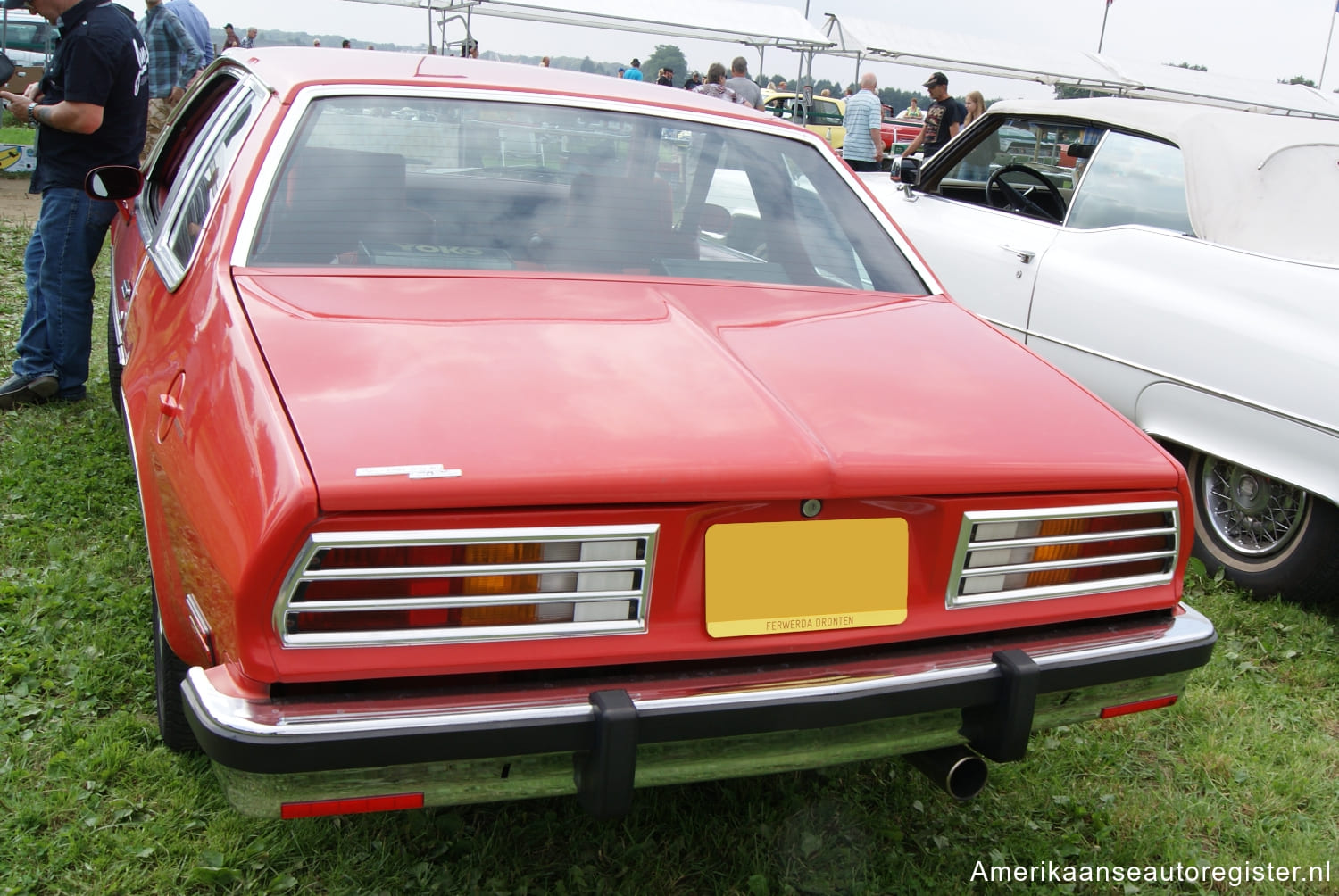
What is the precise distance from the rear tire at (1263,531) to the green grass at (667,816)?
1.27ft

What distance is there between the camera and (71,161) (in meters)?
4.53

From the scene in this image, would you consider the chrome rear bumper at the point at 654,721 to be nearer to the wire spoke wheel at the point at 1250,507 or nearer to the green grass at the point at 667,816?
the green grass at the point at 667,816

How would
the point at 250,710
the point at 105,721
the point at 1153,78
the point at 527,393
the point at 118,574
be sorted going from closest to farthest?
1. the point at 250,710
2. the point at 527,393
3. the point at 105,721
4. the point at 118,574
5. the point at 1153,78

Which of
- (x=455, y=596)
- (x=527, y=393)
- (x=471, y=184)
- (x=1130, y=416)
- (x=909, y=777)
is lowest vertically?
(x=909, y=777)

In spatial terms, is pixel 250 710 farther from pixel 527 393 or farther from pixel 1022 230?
pixel 1022 230

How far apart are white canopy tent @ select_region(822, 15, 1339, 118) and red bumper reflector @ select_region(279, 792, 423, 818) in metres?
18.9

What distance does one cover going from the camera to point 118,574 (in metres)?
3.34

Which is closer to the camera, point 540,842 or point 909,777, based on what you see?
point 540,842

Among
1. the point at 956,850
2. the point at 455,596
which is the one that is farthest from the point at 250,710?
the point at 956,850

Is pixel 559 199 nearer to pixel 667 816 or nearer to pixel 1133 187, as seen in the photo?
pixel 667 816

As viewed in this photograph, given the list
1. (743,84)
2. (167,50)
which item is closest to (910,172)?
(167,50)

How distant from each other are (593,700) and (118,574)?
2.27 meters

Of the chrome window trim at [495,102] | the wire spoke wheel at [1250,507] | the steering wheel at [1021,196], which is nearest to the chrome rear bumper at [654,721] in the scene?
the chrome window trim at [495,102]

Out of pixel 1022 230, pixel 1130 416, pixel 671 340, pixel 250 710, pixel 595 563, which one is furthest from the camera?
pixel 1022 230
